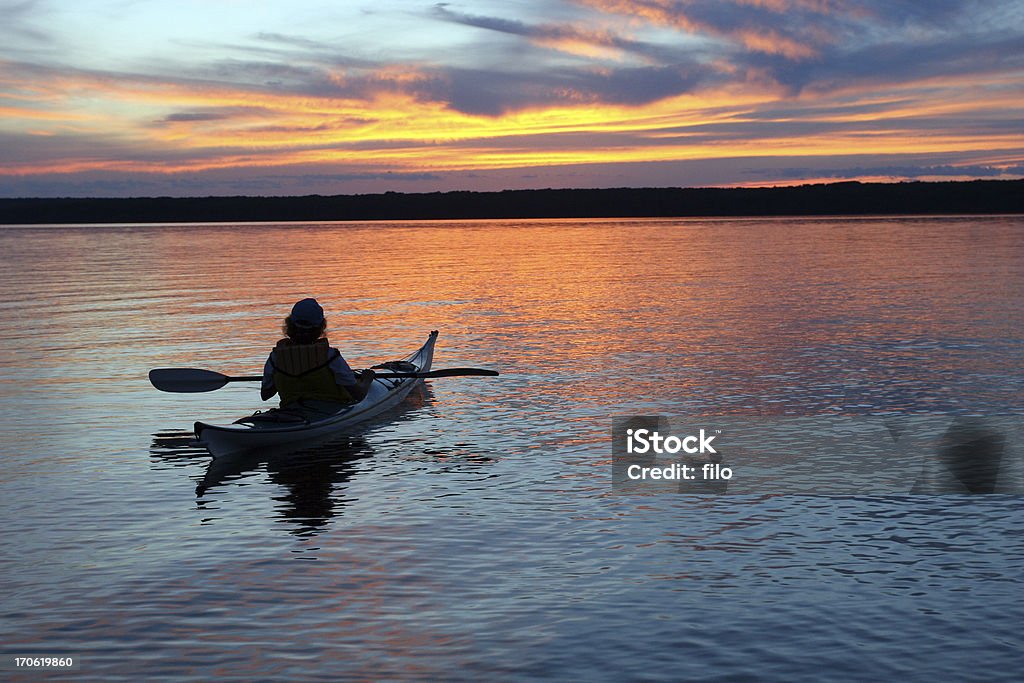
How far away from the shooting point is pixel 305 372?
15.6 m

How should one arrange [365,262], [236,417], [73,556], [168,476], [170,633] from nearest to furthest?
[170,633] → [73,556] → [168,476] → [236,417] → [365,262]

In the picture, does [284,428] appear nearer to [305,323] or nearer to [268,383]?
[268,383]

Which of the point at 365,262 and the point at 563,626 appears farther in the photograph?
the point at 365,262

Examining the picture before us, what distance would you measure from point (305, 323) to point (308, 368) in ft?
3.20

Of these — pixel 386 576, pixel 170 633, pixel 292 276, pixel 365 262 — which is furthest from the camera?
pixel 365 262

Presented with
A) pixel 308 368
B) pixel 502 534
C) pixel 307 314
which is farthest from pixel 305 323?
pixel 502 534

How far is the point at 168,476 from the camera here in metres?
13.8

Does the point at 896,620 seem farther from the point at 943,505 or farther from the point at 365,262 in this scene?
the point at 365,262

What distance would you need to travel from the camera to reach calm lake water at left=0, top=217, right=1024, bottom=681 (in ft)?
25.6

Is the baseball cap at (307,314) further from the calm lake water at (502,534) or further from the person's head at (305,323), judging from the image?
the calm lake water at (502,534)

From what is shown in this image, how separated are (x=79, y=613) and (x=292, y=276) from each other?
5117 centimetres

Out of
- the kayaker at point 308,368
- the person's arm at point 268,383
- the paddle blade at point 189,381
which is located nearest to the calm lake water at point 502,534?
the paddle blade at point 189,381

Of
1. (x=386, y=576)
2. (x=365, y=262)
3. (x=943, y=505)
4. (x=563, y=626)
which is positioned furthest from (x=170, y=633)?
(x=365, y=262)

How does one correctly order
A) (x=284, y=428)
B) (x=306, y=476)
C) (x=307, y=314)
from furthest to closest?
(x=284, y=428), (x=307, y=314), (x=306, y=476)
